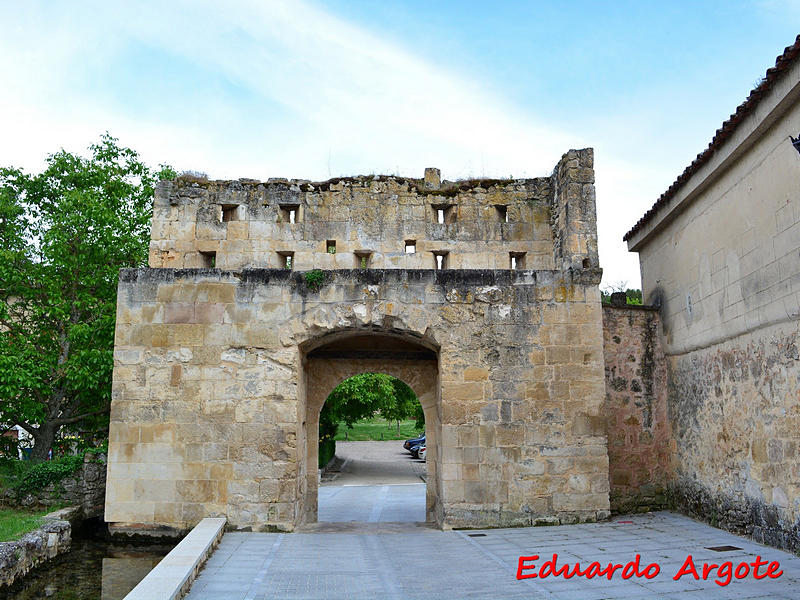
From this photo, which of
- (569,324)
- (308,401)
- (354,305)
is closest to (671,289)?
(569,324)

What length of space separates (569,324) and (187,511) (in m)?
6.18

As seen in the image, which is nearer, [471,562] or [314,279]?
[471,562]

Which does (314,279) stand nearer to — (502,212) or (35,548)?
(502,212)

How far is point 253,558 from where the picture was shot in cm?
743

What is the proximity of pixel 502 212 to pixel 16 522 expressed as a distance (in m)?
9.14

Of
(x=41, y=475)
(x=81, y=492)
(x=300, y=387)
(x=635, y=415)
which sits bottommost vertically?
(x=81, y=492)

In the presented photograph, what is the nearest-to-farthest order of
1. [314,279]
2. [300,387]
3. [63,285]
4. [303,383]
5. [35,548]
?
[35,548] < [314,279] < [300,387] < [303,383] < [63,285]

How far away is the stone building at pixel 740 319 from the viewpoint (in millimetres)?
7477

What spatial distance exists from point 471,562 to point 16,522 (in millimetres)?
6409

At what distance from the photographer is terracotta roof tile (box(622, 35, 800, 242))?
6.93 meters

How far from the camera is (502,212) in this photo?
12.2 meters
